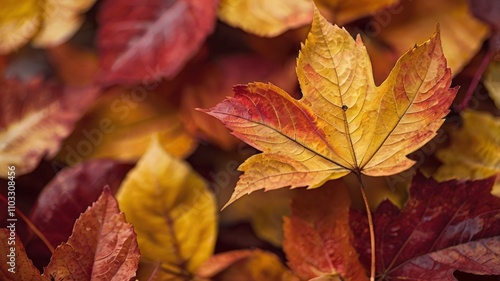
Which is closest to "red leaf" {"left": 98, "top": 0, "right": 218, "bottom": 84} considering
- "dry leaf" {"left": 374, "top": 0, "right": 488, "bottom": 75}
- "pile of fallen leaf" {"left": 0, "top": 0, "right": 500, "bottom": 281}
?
"pile of fallen leaf" {"left": 0, "top": 0, "right": 500, "bottom": 281}

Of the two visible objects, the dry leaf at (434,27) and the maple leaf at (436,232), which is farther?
the dry leaf at (434,27)

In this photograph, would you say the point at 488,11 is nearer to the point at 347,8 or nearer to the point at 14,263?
the point at 347,8

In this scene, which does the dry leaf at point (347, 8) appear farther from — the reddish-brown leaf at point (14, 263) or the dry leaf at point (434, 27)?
the reddish-brown leaf at point (14, 263)

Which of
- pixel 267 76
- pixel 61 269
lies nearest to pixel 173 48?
pixel 267 76

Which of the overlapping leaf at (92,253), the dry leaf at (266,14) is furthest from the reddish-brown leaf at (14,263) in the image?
the dry leaf at (266,14)

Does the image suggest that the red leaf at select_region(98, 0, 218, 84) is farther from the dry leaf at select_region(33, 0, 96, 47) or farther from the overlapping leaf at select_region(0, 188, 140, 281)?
the overlapping leaf at select_region(0, 188, 140, 281)

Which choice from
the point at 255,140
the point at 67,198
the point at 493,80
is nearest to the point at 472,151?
the point at 493,80
